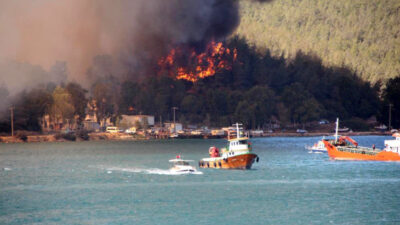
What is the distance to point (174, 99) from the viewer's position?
194 m

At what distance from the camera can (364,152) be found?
326 ft

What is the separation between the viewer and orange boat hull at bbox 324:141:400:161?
96375 mm

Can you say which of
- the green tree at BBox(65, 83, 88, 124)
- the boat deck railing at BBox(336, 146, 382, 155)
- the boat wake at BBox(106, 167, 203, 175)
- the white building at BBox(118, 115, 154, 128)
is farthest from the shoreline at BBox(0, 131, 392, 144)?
the boat deck railing at BBox(336, 146, 382, 155)

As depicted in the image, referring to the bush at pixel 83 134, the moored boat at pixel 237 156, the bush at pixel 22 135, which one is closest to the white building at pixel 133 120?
the bush at pixel 83 134

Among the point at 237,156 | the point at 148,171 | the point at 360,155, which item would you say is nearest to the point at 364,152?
the point at 360,155

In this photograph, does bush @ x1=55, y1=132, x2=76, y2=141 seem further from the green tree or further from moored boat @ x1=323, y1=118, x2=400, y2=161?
moored boat @ x1=323, y1=118, x2=400, y2=161

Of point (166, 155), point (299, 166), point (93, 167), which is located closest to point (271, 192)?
point (299, 166)

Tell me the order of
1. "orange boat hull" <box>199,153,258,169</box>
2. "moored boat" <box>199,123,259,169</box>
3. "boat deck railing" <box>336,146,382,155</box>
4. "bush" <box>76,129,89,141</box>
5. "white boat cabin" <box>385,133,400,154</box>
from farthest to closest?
"bush" <box>76,129,89,141</box>, "boat deck railing" <box>336,146,382,155</box>, "white boat cabin" <box>385,133,400,154</box>, "orange boat hull" <box>199,153,258,169</box>, "moored boat" <box>199,123,259,169</box>

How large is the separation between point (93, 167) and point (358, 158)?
35.4m

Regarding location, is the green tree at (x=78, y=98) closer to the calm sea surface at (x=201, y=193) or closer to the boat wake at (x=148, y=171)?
the calm sea surface at (x=201, y=193)

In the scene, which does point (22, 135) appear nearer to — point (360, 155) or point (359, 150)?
point (359, 150)

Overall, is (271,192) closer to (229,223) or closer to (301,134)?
(229,223)

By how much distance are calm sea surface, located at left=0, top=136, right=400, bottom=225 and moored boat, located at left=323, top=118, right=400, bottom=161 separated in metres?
2.39

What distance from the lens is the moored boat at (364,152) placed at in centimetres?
9638
